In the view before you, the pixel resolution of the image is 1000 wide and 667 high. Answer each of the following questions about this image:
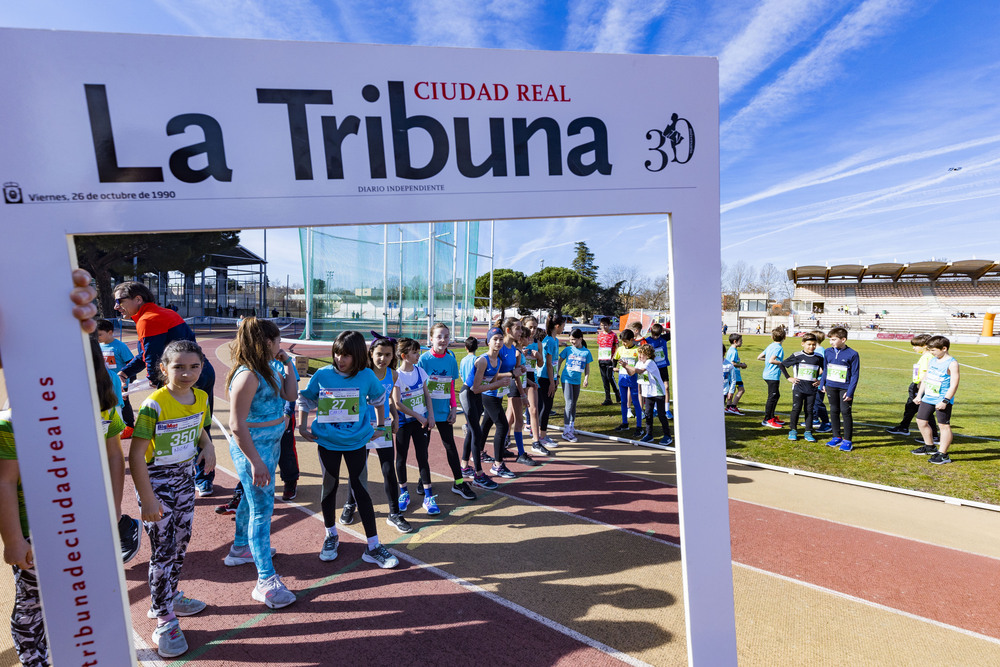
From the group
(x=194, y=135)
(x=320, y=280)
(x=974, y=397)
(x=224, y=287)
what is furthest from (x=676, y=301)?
(x=224, y=287)

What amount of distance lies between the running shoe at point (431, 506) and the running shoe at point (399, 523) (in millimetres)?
283

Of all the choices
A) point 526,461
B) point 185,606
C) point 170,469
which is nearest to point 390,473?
point 185,606

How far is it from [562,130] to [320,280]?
18900mm

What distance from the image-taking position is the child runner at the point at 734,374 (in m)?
9.12

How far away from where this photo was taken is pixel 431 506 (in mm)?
4770

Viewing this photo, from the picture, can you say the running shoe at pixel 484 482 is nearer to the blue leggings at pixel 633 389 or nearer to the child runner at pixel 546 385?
the child runner at pixel 546 385

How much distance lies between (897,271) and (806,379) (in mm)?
79494

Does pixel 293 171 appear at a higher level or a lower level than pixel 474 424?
higher

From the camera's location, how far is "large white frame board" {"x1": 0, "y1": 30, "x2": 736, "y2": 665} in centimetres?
151

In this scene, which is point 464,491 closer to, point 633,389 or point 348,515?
point 348,515

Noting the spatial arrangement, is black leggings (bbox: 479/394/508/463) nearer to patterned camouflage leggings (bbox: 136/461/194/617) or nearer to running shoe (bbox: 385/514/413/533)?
running shoe (bbox: 385/514/413/533)

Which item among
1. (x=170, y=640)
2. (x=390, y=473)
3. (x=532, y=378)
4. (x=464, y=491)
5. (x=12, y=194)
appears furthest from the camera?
(x=532, y=378)

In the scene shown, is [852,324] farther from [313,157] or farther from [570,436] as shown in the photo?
[313,157]

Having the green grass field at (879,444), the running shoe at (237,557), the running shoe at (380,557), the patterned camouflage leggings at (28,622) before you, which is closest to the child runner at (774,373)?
the green grass field at (879,444)
